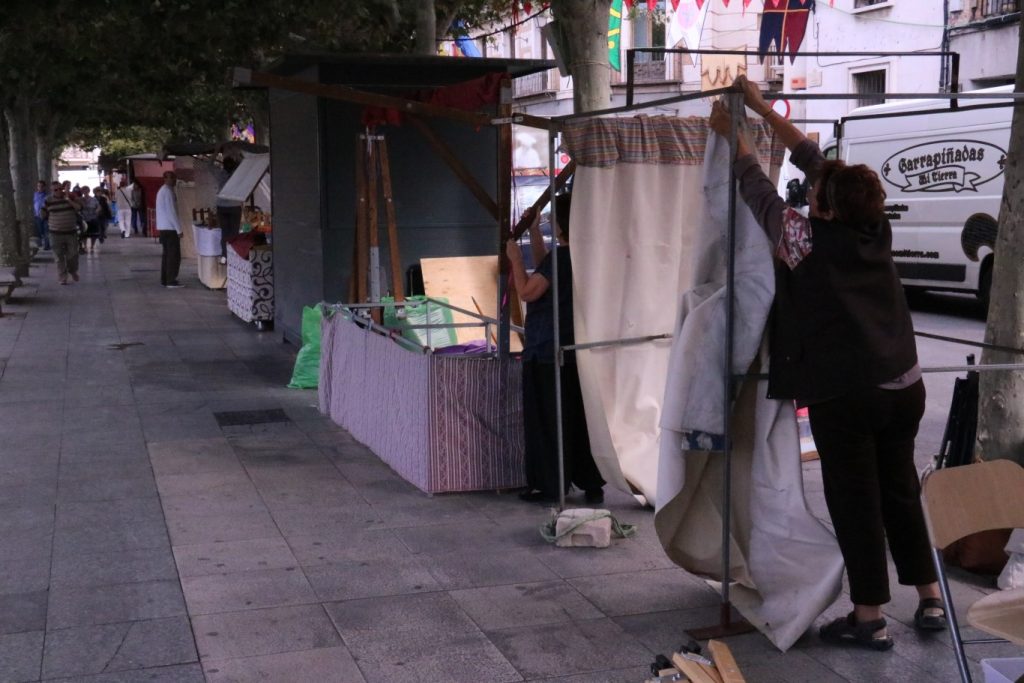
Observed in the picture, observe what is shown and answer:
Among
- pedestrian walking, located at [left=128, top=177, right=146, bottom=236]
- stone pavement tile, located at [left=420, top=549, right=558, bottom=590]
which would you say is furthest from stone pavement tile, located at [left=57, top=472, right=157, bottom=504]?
pedestrian walking, located at [left=128, top=177, right=146, bottom=236]

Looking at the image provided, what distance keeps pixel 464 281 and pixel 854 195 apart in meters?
6.49

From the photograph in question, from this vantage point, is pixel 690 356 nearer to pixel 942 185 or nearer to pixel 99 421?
pixel 99 421

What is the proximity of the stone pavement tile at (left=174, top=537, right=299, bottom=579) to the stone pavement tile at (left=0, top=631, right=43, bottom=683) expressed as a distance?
86 cm

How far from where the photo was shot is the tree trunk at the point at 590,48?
323 inches

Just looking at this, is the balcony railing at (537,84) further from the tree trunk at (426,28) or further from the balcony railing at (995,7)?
the tree trunk at (426,28)

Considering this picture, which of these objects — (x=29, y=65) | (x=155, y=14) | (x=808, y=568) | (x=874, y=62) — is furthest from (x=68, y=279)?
→ (x=808, y=568)

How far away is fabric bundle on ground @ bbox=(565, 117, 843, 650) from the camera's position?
4.46 metres

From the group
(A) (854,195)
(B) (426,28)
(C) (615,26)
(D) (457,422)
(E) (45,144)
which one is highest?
(C) (615,26)

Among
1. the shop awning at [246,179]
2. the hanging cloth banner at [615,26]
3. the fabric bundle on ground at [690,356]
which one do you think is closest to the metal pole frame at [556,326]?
the fabric bundle on ground at [690,356]

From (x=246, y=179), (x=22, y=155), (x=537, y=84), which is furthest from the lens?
(x=537, y=84)

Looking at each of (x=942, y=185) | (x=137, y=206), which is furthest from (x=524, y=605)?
(x=137, y=206)

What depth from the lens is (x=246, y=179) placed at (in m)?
16.9

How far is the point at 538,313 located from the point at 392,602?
1.92m

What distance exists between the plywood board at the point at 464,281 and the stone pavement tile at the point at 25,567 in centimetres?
485
